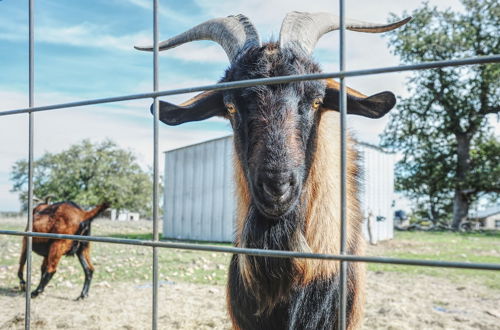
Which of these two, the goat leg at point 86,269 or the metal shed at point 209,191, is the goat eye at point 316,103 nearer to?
the goat leg at point 86,269

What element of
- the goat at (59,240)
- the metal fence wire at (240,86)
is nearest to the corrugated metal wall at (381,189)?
the goat at (59,240)

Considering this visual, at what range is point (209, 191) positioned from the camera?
665 inches

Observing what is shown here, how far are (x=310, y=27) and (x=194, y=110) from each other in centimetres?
90

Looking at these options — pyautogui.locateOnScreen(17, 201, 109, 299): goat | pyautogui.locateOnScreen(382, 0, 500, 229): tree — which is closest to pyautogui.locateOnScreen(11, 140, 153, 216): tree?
pyautogui.locateOnScreen(382, 0, 500, 229): tree

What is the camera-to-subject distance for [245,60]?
2570mm

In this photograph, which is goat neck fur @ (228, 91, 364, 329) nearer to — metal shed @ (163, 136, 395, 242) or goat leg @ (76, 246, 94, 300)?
goat leg @ (76, 246, 94, 300)

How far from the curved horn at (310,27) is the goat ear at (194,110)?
0.54 m

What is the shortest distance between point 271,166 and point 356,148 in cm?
143

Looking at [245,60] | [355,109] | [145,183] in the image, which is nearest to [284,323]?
[355,109]

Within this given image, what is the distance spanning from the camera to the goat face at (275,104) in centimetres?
210

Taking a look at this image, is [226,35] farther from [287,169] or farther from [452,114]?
[452,114]

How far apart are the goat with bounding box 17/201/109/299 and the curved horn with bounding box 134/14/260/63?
4.01 meters

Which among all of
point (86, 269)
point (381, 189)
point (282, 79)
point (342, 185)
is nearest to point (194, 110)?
point (282, 79)

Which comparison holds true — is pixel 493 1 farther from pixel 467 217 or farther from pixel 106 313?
pixel 106 313
